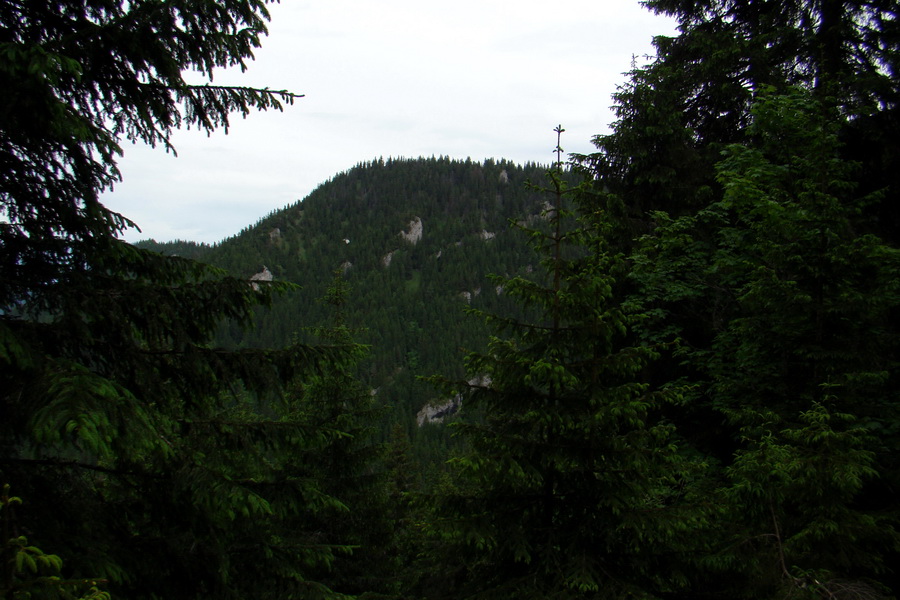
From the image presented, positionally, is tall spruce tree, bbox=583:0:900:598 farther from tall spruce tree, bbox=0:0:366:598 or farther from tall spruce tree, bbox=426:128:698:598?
tall spruce tree, bbox=0:0:366:598

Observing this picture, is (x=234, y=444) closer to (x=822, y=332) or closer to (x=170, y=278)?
(x=170, y=278)

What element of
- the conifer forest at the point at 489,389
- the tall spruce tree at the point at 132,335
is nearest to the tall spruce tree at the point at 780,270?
the conifer forest at the point at 489,389

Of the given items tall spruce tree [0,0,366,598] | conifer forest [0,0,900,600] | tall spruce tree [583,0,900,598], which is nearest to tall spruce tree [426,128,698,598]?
conifer forest [0,0,900,600]

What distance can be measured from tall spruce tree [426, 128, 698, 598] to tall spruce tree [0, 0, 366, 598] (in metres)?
2.06

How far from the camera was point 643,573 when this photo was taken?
572cm

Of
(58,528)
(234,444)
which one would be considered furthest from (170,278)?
(58,528)

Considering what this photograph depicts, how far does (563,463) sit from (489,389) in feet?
3.82

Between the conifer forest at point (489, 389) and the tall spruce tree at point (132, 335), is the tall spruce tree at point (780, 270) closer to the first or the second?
the conifer forest at point (489, 389)

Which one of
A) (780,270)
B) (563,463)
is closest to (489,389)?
(563,463)

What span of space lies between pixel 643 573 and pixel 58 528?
5455 mm

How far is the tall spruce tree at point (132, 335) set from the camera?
3352mm

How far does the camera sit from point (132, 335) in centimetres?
408

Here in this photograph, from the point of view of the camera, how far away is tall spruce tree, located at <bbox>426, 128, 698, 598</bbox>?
5.48 metres

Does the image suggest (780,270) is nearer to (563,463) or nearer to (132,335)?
(563,463)
